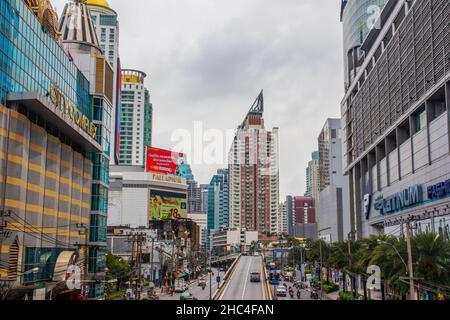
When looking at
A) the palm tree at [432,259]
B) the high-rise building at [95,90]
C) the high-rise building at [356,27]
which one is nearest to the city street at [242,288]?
the high-rise building at [95,90]

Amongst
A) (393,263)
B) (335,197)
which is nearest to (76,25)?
(393,263)

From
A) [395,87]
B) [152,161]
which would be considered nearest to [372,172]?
[395,87]

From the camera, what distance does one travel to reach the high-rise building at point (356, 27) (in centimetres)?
12456

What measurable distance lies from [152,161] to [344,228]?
243 ft

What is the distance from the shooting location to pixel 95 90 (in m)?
81.9

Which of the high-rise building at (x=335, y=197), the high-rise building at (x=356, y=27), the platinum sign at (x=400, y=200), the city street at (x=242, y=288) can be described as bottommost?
the city street at (x=242, y=288)

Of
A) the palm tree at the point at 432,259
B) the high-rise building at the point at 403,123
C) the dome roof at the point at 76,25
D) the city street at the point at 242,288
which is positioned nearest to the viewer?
the palm tree at the point at 432,259

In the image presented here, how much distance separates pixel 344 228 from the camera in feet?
563

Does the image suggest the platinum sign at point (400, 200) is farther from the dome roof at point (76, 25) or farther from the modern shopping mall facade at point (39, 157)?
the dome roof at point (76, 25)

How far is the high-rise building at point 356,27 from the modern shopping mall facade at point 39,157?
7399 centimetres

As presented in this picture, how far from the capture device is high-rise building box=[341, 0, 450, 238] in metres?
63.2

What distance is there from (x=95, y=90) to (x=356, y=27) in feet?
253

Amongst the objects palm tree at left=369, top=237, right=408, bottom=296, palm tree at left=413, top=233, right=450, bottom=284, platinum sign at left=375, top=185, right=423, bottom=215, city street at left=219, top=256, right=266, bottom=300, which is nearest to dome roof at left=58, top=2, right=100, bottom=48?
city street at left=219, top=256, right=266, bottom=300

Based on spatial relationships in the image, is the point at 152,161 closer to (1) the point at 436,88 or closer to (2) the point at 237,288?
(2) the point at 237,288
